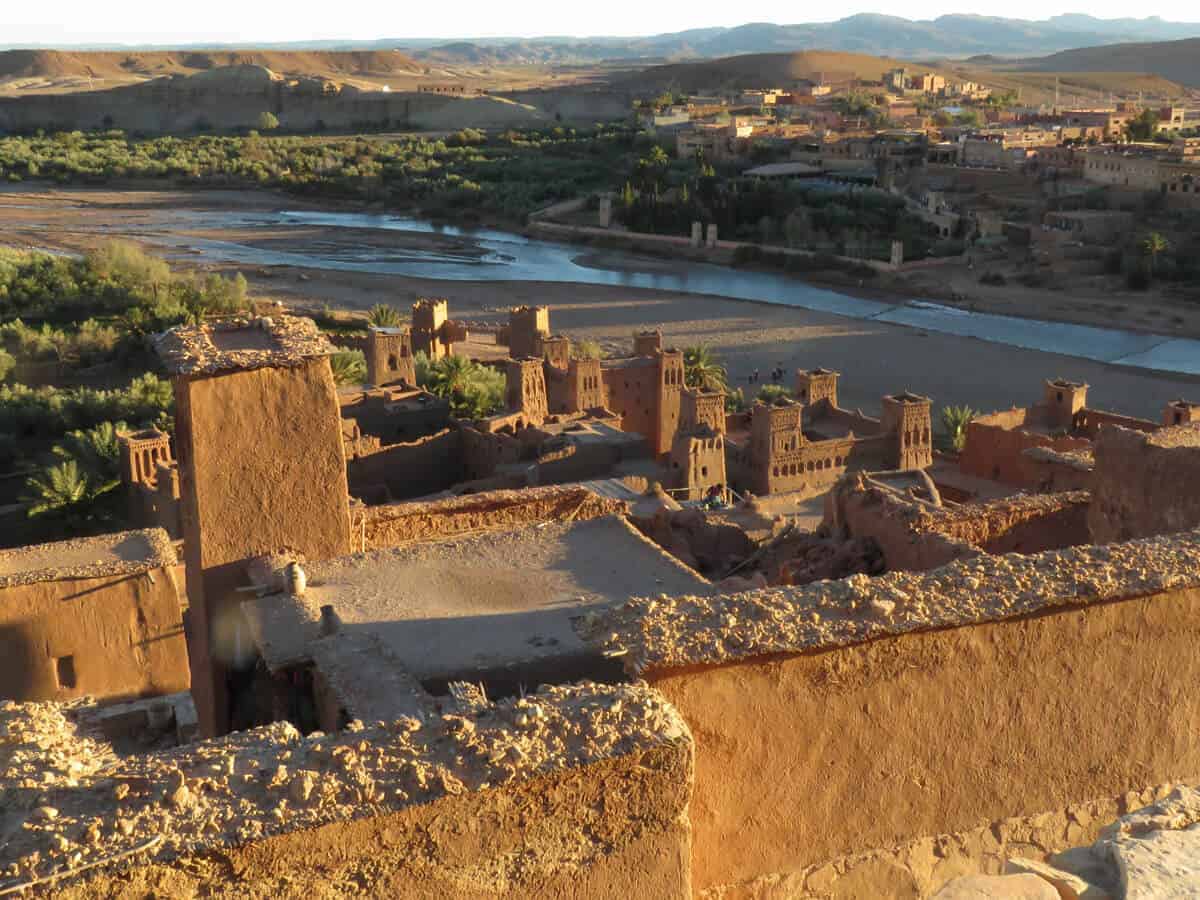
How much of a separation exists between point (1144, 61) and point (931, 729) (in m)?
160

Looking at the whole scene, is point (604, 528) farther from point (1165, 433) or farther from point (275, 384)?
point (1165, 433)

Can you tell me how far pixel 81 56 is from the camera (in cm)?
13375

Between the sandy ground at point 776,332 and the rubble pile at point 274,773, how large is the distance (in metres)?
23.8

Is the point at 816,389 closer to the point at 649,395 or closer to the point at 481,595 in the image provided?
the point at 649,395

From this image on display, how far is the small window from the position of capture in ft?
24.1

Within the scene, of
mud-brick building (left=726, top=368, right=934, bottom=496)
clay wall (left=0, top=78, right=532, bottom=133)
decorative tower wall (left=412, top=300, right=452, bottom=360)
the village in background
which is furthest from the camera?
clay wall (left=0, top=78, right=532, bottom=133)

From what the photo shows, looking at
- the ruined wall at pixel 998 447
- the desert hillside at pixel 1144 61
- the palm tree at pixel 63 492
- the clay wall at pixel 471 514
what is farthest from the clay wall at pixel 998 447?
the desert hillside at pixel 1144 61

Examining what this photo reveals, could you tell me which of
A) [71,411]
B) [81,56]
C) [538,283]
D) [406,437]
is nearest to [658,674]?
[406,437]

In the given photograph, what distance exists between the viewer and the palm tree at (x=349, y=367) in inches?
923

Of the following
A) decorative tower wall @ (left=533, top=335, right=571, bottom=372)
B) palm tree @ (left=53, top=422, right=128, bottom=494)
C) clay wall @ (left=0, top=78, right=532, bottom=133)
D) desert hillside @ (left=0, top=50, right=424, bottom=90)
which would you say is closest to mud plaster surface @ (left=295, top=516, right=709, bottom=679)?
palm tree @ (left=53, top=422, right=128, bottom=494)

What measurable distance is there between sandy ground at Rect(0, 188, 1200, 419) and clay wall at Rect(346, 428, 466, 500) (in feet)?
37.7

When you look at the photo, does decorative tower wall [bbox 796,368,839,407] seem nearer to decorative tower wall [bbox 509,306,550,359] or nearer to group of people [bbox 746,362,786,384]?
decorative tower wall [bbox 509,306,550,359]

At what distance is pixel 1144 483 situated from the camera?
22.9ft

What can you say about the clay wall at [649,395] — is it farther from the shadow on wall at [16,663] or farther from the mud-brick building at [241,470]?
the mud-brick building at [241,470]
